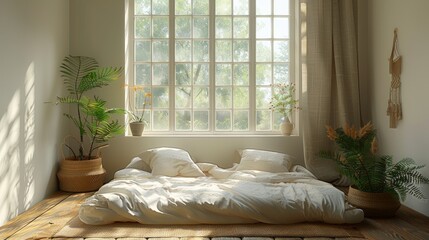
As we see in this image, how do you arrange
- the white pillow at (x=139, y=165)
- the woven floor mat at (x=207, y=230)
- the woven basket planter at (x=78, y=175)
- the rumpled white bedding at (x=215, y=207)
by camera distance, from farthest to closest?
the white pillow at (x=139, y=165) → the woven basket planter at (x=78, y=175) → the rumpled white bedding at (x=215, y=207) → the woven floor mat at (x=207, y=230)

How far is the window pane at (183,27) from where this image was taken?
4.58 metres

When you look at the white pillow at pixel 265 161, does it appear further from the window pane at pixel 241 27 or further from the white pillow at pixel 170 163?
the window pane at pixel 241 27

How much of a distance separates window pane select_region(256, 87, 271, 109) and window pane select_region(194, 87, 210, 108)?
0.65 meters

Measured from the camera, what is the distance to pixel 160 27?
4586 millimetres

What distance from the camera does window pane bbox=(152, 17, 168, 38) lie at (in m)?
4.58

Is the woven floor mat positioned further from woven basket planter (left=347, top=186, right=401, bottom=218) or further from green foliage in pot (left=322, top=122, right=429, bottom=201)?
green foliage in pot (left=322, top=122, right=429, bottom=201)

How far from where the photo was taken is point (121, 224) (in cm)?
274

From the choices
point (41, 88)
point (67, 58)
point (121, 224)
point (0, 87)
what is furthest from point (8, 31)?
point (121, 224)

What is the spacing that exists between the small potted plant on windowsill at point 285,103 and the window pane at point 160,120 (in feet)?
4.48

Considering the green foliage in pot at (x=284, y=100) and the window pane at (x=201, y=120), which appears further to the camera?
the window pane at (x=201, y=120)

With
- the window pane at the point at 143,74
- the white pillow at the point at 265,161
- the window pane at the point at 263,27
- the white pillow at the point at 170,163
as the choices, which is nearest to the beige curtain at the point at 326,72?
the white pillow at the point at 265,161

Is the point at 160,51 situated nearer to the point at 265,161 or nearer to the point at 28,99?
the point at 28,99

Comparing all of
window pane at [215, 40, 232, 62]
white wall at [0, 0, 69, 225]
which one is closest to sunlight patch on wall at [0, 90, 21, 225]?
white wall at [0, 0, 69, 225]

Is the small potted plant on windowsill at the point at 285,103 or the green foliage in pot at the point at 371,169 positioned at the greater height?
the small potted plant on windowsill at the point at 285,103
